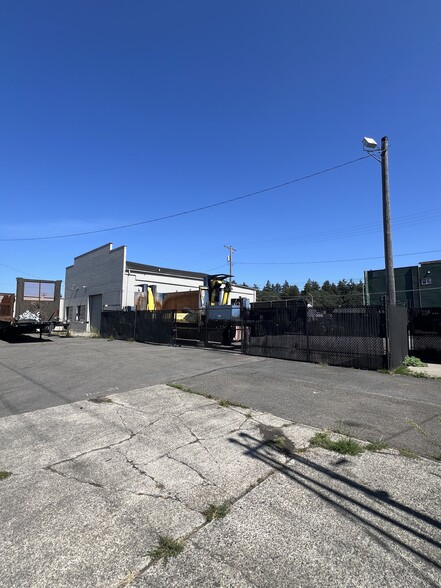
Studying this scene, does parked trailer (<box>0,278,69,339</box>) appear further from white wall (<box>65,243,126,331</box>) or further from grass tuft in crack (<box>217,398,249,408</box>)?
grass tuft in crack (<box>217,398,249,408</box>)

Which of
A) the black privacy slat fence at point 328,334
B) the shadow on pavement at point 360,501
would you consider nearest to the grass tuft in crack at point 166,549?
the shadow on pavement at point 360,501

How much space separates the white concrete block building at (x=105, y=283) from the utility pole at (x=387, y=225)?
18.4 m

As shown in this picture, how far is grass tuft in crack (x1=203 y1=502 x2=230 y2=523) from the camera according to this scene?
3170mm

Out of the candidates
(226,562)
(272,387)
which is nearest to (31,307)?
(272,387)

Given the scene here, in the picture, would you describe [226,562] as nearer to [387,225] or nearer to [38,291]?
[387,225]

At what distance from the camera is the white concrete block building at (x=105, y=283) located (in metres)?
30.5

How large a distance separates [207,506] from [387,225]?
11.5 metres

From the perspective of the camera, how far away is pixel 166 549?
9.00 ft

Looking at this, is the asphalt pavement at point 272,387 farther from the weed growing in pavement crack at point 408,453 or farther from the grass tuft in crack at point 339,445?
the grass tuft in crack at point 339,445

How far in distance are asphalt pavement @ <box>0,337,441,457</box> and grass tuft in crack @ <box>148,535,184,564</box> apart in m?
3.25

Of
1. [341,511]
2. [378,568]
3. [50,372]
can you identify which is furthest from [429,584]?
[50,372]

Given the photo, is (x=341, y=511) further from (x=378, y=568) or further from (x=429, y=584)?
(x=429, y=584)

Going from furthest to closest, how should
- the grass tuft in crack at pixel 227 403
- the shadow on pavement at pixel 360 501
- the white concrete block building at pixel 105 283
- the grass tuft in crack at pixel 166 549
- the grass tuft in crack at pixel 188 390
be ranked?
the white concrete block building at pixel 105 283
the grass tuft in crack at pixel 188 390
the grass tuft in crack at pixel 227 403
the shadow on pavement at pixel 360 501
the grass tuft in crack at pixel 166 549

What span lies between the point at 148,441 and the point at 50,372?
660 centimetres
